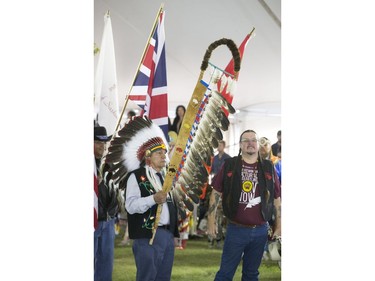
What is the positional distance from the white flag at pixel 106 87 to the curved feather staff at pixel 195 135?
1222mm

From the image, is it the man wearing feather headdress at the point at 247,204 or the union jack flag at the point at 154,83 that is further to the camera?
the union jack flag at the point at 154,83

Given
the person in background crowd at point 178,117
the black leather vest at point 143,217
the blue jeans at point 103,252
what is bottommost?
the blue jeans at point 103,252

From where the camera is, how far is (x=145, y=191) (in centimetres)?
365

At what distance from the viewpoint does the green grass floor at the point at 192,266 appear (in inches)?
205

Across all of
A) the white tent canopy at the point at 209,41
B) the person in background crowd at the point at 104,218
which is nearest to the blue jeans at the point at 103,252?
the person in background crowd at the point at 104,218

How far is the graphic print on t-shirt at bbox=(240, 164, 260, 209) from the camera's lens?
13.0 ft

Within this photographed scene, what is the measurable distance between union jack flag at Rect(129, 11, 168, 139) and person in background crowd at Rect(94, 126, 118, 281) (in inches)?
12.6

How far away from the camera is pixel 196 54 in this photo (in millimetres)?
4730

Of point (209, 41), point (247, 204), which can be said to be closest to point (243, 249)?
point (247, 204)

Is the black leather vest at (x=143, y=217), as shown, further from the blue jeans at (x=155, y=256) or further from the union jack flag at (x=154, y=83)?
the union jack flag at (x=154, y=83)
